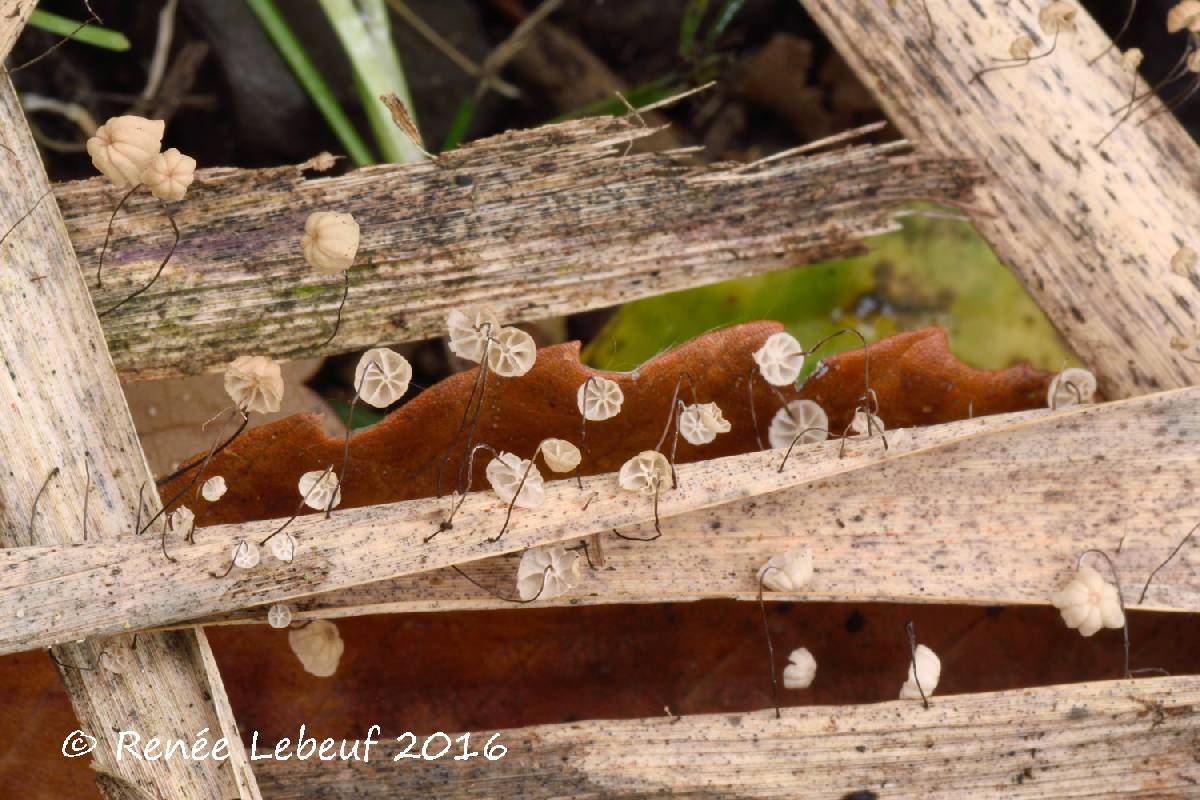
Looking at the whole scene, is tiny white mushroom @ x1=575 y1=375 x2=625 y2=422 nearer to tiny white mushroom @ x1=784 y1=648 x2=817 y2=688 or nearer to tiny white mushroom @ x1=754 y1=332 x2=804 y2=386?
tiny white mushroom @ x1=754 y1=332 x2=804 y2=386


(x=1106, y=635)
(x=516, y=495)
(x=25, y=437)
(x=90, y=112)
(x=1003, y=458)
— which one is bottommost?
(x=1106, y=635)

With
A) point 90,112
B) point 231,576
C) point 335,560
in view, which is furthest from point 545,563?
point 90,112

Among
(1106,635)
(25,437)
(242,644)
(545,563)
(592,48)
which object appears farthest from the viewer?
(592,48)

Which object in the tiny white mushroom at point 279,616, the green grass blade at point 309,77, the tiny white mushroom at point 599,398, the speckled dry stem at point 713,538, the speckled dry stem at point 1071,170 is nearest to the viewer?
the speckled dry stem at point 713,538

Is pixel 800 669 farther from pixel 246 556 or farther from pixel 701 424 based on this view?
pixel 246 556

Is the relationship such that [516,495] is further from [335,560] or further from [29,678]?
[29,678]

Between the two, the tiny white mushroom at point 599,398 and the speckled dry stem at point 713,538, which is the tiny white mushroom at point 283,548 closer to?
the speckled dry stem at point 713,538

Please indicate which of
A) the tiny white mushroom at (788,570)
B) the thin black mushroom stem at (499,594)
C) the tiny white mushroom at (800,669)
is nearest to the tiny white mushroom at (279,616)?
the thin black mushroom stem at (499,594)
